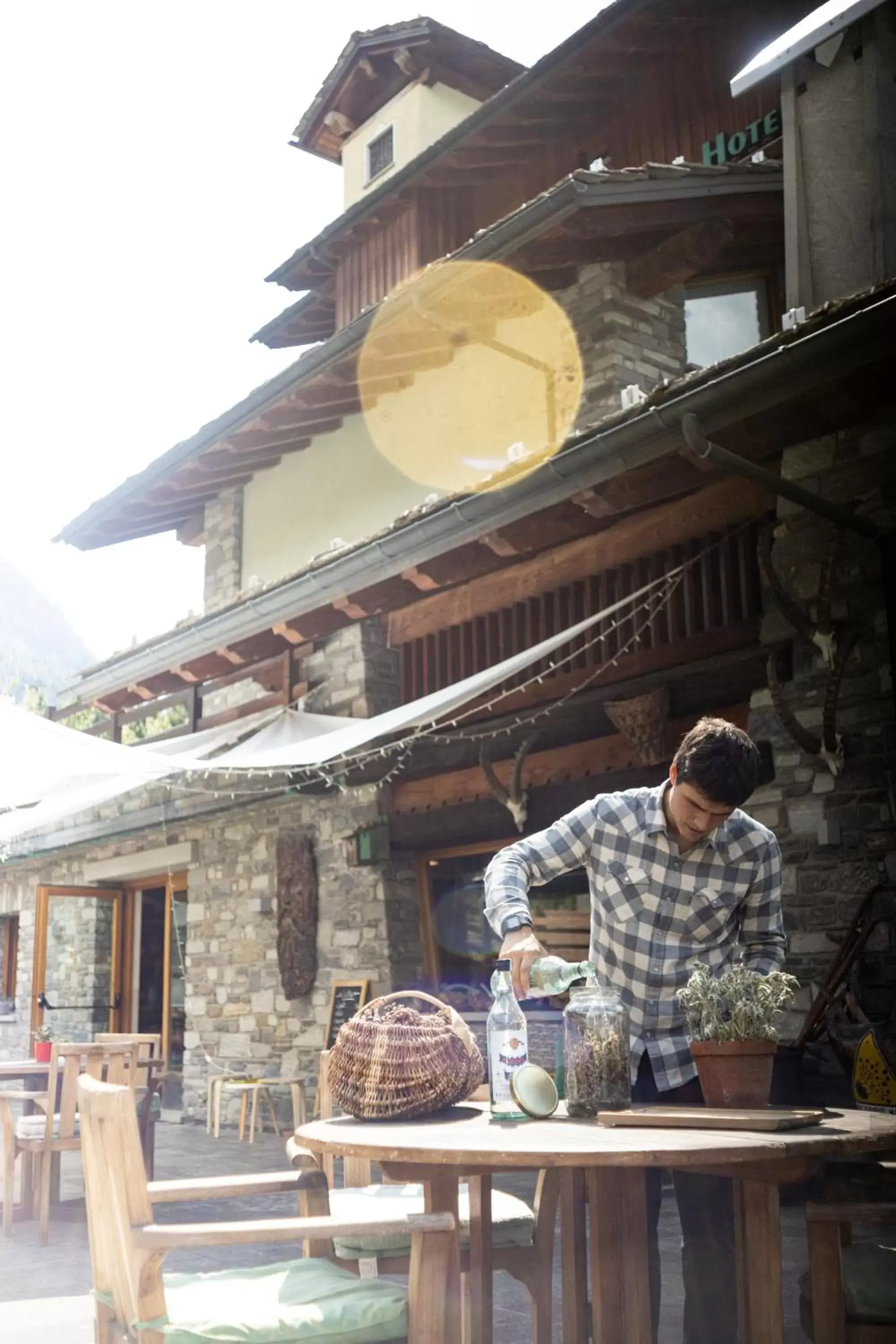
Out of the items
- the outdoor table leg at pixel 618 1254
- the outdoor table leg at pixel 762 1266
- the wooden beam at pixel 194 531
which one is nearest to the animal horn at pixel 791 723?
the outdoor table leg at pixel 618 1254

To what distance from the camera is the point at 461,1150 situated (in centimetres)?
169

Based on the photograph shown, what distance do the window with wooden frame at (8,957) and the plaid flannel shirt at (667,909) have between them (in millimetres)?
11041

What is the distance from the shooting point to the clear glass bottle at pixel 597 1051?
2.08 metres

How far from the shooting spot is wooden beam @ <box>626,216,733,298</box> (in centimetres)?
739

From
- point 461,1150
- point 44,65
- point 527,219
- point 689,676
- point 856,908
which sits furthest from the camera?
point 527,219

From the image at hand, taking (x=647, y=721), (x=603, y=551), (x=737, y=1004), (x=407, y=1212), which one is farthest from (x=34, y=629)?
(x=737, y=1004)

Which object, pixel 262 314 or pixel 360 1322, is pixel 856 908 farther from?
pixel 262 314

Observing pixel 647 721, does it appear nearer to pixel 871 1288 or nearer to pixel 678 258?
pixel 678 258

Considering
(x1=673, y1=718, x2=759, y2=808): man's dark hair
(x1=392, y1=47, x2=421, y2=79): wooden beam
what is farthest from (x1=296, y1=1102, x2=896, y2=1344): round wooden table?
(x1=392, y1=47, x2=421, y2=79): wooden beam

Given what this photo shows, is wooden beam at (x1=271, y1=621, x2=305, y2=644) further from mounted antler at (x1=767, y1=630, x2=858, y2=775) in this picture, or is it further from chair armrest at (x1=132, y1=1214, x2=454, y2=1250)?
chair armrest at (x1=132, y1=1214, x2=454, y2=1250)

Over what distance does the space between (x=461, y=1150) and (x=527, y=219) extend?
6249mm

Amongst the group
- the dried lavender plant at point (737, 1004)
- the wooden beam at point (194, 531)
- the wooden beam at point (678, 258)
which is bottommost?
the dried lavender plant at point (737, 1004)

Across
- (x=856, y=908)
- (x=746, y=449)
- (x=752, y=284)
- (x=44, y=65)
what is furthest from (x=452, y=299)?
(x=856, y=908)

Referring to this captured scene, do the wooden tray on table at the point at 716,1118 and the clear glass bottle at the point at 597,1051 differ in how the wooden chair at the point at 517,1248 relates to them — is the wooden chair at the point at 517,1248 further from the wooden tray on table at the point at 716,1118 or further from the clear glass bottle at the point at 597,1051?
the wooden tray on table at the point at 716,1118
